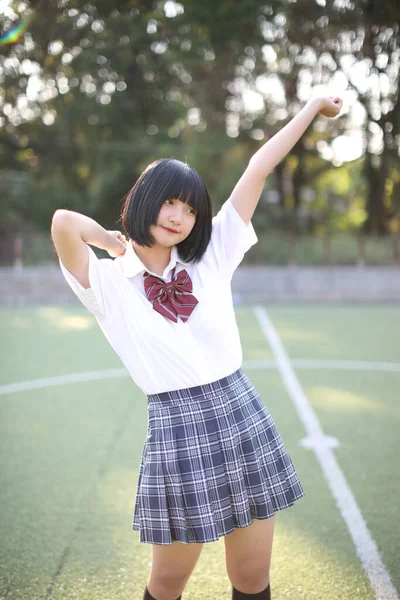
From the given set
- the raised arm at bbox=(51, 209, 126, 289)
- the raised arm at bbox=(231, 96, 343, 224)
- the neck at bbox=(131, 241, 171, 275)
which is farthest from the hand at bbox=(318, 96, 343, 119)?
the raised arm at bbox=(51, 209, 126, 289)

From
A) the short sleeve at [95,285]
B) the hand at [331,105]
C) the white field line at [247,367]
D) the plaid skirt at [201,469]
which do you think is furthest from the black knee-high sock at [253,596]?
the white field line at [247,367]

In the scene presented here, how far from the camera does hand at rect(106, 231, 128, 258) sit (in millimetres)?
2082

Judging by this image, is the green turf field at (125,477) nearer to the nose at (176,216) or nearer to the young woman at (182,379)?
the young woman at (182,379)

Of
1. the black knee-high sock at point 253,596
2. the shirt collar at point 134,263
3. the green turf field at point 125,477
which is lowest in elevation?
the green turf field at point 125,477

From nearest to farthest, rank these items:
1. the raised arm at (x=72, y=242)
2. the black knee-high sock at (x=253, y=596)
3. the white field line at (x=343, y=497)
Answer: the raised arm at (x=72, y=242), the black knee-high sock at (x=253, y=596), the white field line at (x=343, y=497)

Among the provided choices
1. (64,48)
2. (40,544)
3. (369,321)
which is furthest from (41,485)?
(369,321)

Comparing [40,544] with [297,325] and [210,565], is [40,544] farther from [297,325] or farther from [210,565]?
[297,325]

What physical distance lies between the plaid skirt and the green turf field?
914 mm

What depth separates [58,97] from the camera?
19.5 meters

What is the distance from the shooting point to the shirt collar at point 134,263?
1.92 metres

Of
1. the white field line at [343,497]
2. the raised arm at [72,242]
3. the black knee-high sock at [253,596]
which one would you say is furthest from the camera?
the white field line at [343,497]

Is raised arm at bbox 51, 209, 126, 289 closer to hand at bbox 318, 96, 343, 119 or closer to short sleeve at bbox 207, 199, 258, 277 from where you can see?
short sleeve at bbox 207, 199, 258, 277

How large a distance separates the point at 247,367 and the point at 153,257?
565cm

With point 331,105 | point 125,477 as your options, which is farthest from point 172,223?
point 125,477
